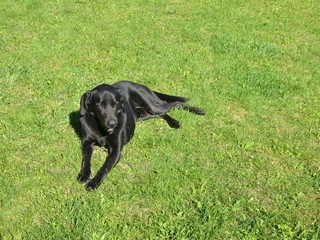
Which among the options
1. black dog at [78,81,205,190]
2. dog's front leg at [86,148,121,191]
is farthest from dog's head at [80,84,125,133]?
dog's front leg at [86,148,121,191]

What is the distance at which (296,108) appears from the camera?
5.60m

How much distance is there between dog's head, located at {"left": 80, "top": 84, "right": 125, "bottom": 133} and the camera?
391cm

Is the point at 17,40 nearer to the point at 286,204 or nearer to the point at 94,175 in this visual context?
the point at 94,175

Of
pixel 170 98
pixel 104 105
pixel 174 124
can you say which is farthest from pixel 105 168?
pixel 170 98

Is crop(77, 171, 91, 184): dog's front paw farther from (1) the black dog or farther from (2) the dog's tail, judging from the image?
(2) the dog's tail

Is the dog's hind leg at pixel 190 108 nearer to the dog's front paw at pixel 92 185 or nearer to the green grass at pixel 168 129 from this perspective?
the green grass at pixel 168 129

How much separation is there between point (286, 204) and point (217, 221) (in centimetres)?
98

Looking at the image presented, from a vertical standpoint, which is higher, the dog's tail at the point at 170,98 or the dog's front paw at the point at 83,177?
the dog's tail at the point at 170,98

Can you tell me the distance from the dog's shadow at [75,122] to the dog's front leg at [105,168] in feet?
2.51

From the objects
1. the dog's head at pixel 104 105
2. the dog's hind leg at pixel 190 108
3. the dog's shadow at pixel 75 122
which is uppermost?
the dog's head at pixel 104 105

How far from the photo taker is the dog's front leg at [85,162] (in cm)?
373

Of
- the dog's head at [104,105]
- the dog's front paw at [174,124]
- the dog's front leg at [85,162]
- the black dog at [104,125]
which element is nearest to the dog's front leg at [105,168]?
the black dog at [104,125]

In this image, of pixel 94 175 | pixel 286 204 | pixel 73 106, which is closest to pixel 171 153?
pixel 94 175

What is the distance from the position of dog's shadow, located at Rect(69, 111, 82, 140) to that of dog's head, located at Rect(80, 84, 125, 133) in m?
0.62
